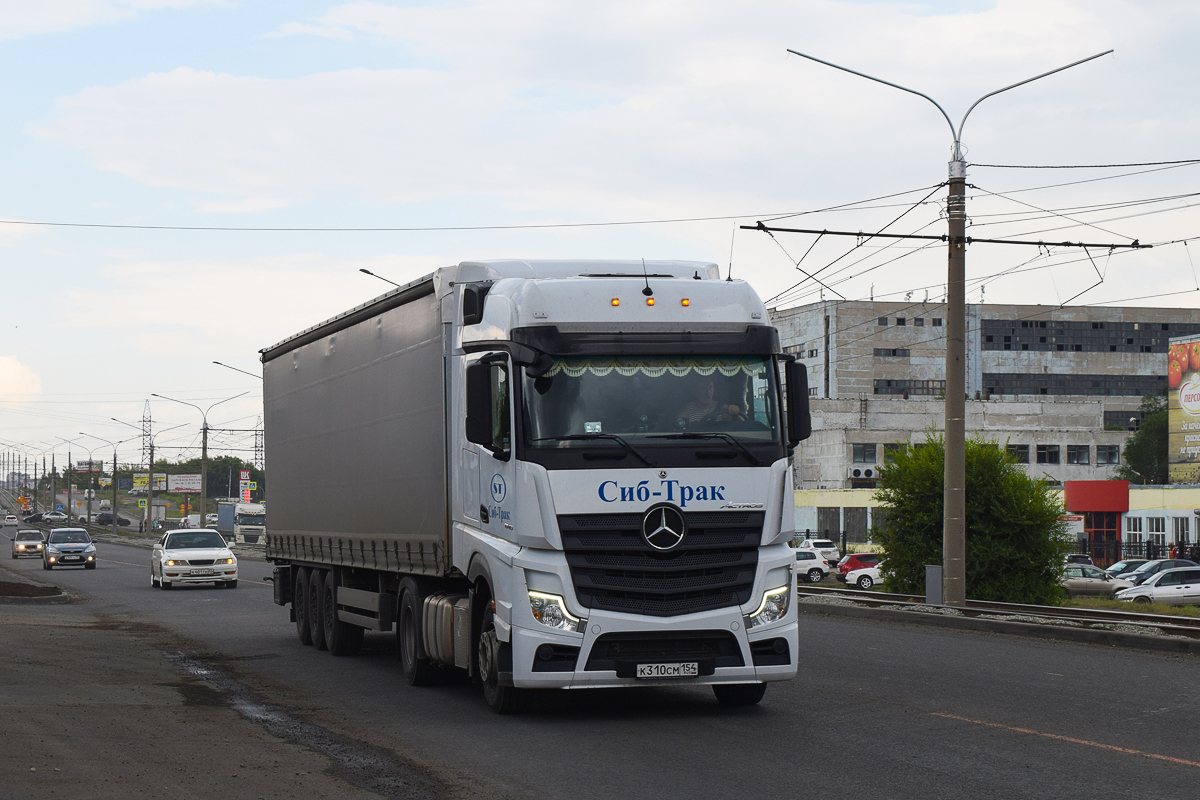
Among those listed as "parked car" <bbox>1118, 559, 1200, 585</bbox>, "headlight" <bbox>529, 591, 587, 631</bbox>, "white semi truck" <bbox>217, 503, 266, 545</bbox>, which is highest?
"headlight" <bbox>529, 591, 587, 631</bbox>

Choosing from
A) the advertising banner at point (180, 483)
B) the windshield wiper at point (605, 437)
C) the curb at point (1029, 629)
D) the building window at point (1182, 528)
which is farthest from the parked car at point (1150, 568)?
the advertising banner at point (180, 483)

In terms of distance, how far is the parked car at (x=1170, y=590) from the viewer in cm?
3941

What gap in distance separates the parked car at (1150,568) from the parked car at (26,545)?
152 feet

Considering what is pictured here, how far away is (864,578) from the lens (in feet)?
169

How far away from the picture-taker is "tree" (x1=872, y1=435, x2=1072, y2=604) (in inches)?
1127

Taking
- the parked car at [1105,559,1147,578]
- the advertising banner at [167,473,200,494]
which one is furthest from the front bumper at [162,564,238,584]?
the advertising banner at [167,473,200,494]

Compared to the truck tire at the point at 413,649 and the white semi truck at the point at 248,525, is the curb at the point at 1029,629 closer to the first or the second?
the truck tire at the point at 413,649

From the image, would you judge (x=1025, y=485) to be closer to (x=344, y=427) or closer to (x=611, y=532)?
(x=344, y=427)

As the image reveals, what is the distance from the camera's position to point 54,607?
96.8 feet

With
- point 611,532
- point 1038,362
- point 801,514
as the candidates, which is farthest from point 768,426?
point 1038,362

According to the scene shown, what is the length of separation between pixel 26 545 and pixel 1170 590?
4963 centimetres

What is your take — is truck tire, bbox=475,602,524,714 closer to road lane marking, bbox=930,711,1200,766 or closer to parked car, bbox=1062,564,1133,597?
road lane marking, bbox=930,711,1200,766

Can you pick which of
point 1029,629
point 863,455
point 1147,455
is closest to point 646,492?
point 1029,629

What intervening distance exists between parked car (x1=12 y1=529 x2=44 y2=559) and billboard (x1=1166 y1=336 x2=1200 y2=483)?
5939 centimetres
